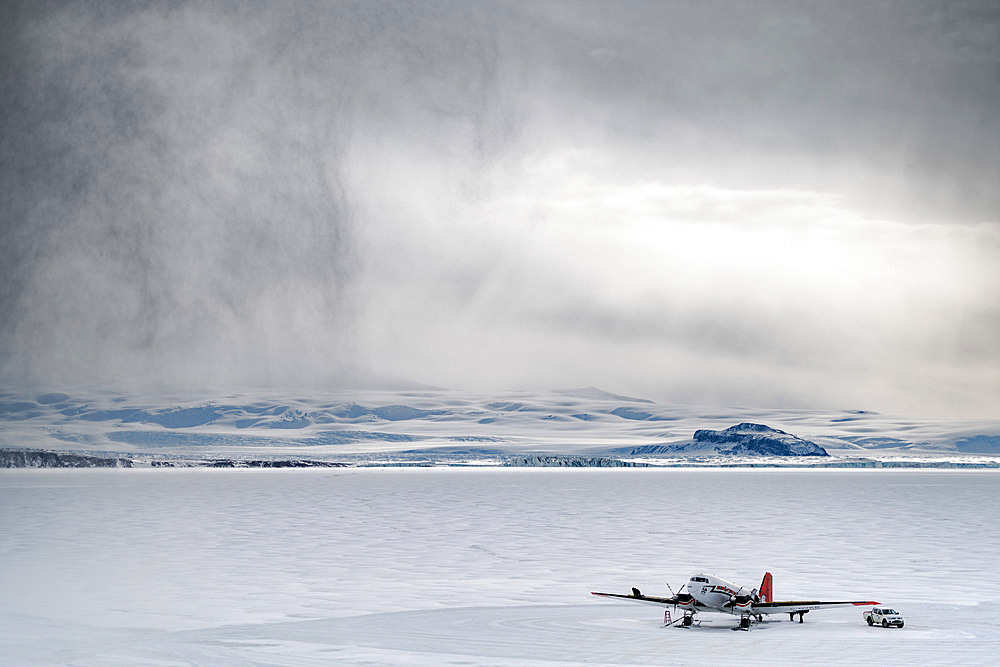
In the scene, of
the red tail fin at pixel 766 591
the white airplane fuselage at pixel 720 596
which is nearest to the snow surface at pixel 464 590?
the white airplane fuselage at pixel 720 596

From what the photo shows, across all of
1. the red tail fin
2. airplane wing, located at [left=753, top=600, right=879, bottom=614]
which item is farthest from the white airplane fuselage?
the red tail fin

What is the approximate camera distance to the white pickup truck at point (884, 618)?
3244 centimetres

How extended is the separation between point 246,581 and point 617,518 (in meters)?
53.4

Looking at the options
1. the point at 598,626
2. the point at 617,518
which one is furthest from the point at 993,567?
the point at 617,518

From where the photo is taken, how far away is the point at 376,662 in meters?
27.6

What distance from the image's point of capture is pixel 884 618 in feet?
107

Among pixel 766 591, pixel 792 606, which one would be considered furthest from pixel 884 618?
pixel 766 591

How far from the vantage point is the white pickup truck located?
106ft

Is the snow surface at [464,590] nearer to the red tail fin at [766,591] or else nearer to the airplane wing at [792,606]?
the airplane wing at [792,606]

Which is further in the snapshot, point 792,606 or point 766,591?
point 766,591

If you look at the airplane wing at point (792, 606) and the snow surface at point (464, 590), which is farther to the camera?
the airplane wing at point (792, 606)

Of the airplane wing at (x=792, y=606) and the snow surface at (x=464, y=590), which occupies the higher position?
the airplane wing at (x=792, y=606)

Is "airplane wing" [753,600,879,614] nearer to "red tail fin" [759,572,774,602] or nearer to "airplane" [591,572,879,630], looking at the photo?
"airplane" [591,572,879,630]

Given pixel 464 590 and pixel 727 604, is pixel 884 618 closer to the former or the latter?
pixel 727 604
